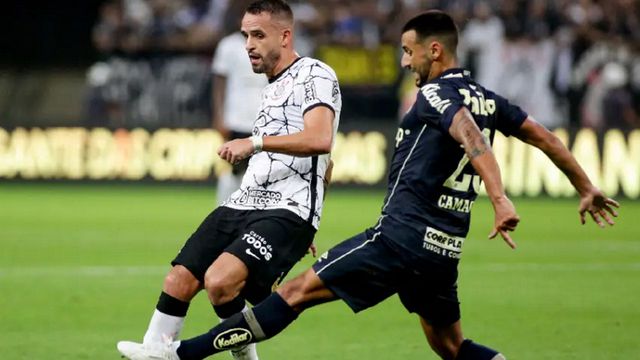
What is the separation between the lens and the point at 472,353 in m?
7.07

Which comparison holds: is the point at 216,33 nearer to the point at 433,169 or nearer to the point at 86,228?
the point at 86,228

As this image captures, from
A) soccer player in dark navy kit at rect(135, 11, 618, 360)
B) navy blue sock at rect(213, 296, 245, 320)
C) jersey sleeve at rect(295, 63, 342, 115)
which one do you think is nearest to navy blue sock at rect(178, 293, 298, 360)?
soccer player in dark navy kit at rect(135, 11, 618, 360)

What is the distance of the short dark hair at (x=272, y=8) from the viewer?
763 centimetres

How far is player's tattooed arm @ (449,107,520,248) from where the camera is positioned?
6430 mm

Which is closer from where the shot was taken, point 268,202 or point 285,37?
point 268,202

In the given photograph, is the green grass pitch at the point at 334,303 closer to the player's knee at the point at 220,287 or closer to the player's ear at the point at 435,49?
the player's knee at the point at 220,287

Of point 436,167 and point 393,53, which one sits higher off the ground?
point 436,167

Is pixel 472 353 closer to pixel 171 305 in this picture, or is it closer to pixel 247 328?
pixel 247 328

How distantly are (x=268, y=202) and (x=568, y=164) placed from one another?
1556 millimetres

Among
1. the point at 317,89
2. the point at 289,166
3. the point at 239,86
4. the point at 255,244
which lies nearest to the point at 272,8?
the point at 317,89

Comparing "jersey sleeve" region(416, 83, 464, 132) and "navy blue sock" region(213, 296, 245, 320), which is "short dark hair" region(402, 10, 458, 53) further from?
"navy blue sock" region(213, 296, 245, 320)

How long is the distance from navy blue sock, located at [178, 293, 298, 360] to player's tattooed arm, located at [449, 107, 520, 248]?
1072 millimetres

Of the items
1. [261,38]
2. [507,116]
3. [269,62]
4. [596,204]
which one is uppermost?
[261,38]

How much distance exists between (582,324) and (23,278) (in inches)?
202
